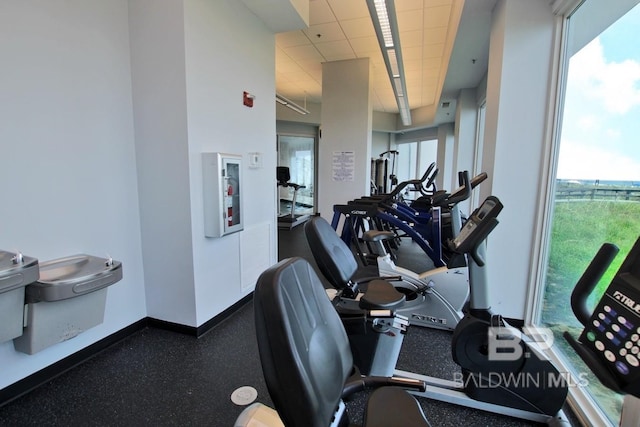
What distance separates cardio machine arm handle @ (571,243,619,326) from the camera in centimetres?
80

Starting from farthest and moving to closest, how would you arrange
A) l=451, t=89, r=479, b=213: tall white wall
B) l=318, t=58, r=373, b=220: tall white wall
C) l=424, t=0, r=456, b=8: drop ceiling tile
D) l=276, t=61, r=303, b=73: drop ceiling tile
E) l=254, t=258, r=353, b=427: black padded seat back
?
l=451, t=89, r=479, b=213: tall white wall
l=276, t=61, r=303, b=73: drop ceiling tile
l=318, t=58, r=373, b=220: tall white wall
l=424, t=0, r=456, b=8: drop ceiling tile
l=254, t=258, r=353, b=427: black padded seat back

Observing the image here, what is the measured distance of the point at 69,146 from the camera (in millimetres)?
2020

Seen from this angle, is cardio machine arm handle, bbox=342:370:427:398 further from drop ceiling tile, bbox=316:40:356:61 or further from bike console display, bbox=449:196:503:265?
drop ceiling tile, bbox=316:40:356:61

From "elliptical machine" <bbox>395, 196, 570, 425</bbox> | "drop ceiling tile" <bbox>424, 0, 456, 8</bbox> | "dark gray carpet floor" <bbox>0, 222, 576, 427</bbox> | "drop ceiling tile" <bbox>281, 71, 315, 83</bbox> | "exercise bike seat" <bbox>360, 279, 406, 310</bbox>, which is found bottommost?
"dark gray carpet floor" <bbox>0, 222, 576, 427</bbox>

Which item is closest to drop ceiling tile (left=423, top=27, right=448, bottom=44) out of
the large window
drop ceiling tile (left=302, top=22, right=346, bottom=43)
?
drop ceiling tile (left=302, top=22, right=346, bottom=43)

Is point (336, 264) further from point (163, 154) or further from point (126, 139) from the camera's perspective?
point (126, 139)

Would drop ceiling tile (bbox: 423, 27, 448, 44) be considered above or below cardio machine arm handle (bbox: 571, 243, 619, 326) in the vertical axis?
above

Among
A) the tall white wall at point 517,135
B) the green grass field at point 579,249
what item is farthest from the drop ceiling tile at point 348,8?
the green grass field at point 579,249

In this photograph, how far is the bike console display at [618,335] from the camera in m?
0.64

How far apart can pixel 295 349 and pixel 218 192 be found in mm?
1926

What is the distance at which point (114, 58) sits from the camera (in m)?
2.27

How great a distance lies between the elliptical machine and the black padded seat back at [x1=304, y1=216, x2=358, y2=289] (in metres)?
0.71

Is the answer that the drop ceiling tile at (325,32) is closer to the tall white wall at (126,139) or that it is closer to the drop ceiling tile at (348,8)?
the drop ceiling tile at (348,8)

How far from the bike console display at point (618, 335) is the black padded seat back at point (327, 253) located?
4.29 feet
